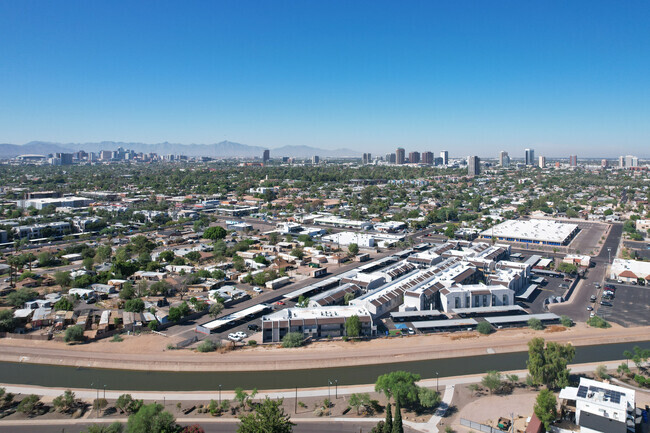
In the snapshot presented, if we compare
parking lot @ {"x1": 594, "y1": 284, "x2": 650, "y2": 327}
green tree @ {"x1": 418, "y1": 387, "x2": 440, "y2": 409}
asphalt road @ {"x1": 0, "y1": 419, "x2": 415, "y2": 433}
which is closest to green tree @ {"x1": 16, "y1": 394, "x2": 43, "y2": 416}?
asphalt road @ {"x1": 0, "y1": 419, "x2": 415, "y2": 433}

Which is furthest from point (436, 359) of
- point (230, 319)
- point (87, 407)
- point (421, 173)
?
point (421, 173)

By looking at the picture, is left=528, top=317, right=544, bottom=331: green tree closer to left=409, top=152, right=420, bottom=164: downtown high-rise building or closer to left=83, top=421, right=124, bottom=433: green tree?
left=83, top=421, right=124, bottom=433: green tree

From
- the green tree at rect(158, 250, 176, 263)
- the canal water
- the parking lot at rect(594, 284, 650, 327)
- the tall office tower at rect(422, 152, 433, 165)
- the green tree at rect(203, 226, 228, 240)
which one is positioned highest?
the tall office tower at rect(422, 152, 433, 165)

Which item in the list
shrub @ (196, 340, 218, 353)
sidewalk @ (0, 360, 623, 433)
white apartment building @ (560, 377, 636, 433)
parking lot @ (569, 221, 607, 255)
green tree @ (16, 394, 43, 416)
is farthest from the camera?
parking lot @ (569, 221, 607, 255)

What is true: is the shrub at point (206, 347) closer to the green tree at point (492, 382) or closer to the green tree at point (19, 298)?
the green tree at point (492, 382)

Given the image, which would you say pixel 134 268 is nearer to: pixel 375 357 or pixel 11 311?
pixel 11 311

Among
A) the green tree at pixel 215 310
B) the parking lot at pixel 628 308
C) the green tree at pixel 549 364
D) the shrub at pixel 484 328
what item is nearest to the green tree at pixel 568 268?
the parking lot at pixel 628 308
